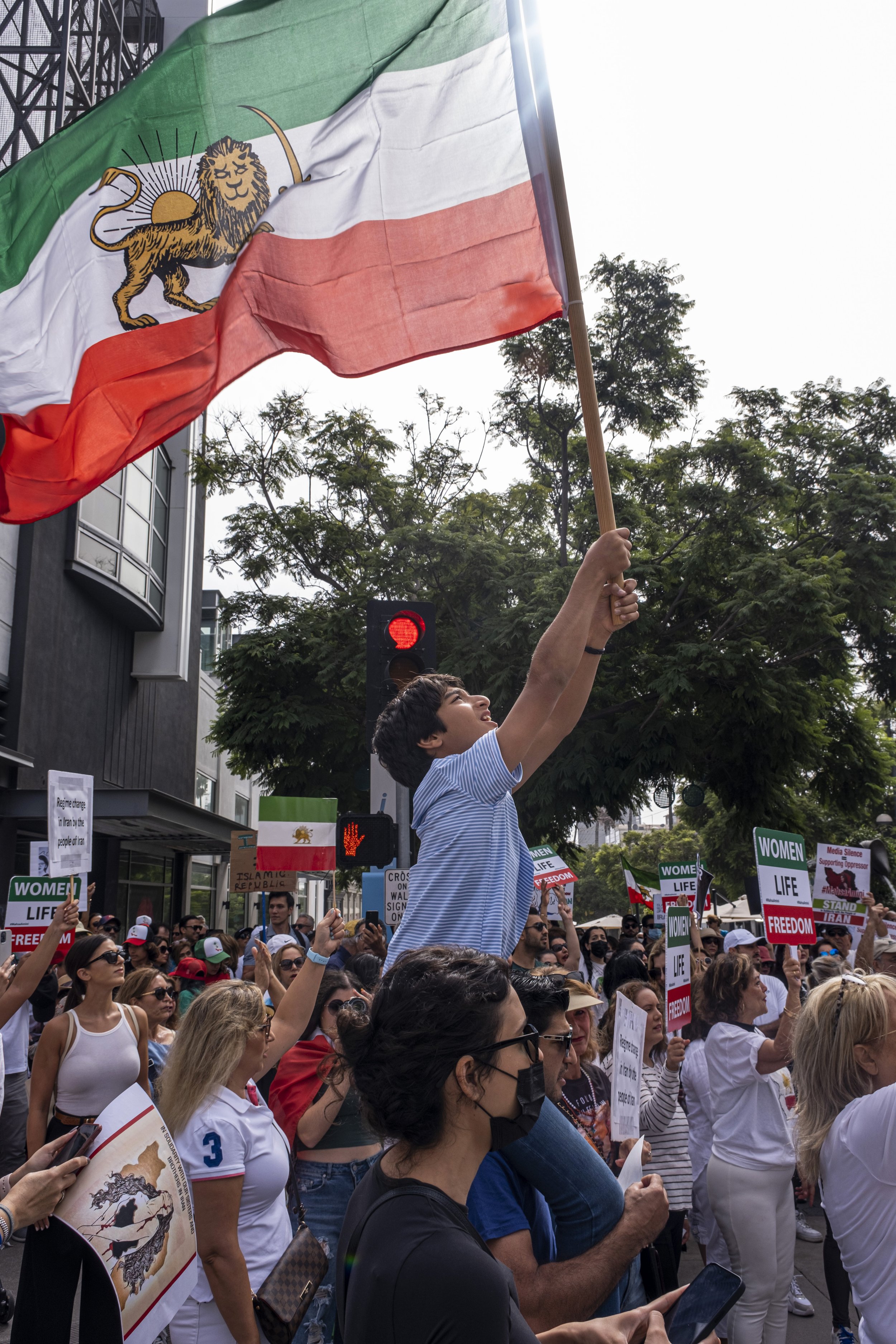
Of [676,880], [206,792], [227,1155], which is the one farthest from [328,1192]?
[206,792]

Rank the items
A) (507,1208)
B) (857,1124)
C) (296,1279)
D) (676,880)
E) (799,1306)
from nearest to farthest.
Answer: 1. (507,1208)
2. (296,1279)
3. (857,1124)
4. (799,1306)
5. (676,880)

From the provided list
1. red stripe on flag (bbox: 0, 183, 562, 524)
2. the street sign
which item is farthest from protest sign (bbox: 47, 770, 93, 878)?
red stripe on flag (bbox: 0, 183, 562, 524)

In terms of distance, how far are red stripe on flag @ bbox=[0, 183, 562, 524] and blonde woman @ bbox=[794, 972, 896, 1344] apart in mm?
2759

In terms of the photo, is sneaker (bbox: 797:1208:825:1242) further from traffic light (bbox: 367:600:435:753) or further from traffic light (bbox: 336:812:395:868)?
traffic light (bbox: 367:600:435:753)

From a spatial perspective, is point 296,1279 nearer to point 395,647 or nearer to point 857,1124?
point 857,1124

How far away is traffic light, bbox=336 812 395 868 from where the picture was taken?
815 cm

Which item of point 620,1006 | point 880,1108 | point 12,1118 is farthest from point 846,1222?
point 12,1118

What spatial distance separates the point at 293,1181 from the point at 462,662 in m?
15.1

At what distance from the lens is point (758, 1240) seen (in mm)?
5090

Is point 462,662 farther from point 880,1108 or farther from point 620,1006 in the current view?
point 880,1108

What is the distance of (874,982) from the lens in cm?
367

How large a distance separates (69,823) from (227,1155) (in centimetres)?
561

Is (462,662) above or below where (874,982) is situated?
above

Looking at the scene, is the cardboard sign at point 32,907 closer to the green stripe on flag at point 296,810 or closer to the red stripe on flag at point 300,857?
the red stripe on flag at point 300,857
